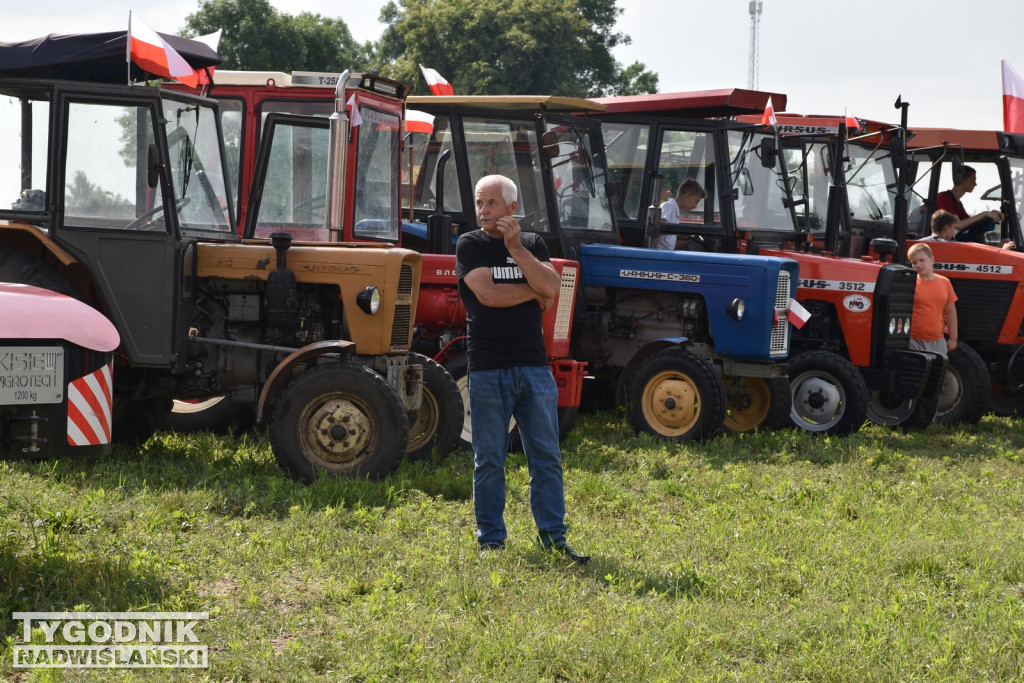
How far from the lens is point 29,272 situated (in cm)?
742

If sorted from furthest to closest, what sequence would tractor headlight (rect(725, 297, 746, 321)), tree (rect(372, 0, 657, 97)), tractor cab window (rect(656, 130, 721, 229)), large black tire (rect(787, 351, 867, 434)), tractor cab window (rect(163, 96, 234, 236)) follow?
1. tree (rect(372, 0, 657, 97))
2. tractor cab window (rect(656, 130, 721, 229))
3. large black tire (rect(787, 351, 867, 434))
4. tractor headlight (rect(725, 297, 746, 321))
5. tractor cab window (rect(163, 96, 234, 236))

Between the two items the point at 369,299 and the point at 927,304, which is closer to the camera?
the point at 369,299

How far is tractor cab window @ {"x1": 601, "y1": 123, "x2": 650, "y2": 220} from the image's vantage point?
11.1m

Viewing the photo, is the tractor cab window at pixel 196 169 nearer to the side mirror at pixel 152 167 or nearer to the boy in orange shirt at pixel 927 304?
the side mirror at pixel 152 167

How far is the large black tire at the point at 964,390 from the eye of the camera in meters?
12.0

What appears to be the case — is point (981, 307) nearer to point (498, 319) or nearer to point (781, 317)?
point (781, 317)

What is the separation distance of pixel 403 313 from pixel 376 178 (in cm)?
165

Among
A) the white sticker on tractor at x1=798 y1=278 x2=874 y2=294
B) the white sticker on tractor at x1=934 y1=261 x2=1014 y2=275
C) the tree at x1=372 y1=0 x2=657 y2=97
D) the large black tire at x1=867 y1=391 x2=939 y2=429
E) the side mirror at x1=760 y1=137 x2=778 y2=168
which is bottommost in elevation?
the large black tire at x1=867 y1=391 x2=939 y2=429

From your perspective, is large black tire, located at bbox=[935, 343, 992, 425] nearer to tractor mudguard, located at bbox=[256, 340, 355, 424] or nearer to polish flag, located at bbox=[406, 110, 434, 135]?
polish flag, located at bbox=[406, 110, 434, 135]

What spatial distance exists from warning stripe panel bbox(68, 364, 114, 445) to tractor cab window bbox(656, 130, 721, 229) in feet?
21.7

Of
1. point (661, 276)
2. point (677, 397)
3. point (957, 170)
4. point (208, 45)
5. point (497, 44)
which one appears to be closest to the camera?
point (208, 45)

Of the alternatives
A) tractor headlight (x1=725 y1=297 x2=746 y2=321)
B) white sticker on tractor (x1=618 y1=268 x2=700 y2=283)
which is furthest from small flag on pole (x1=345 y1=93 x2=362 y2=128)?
tractor headlight (x1=725 y1=297 x2=746 y2=321)

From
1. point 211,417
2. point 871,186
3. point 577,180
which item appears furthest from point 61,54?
point 871,186

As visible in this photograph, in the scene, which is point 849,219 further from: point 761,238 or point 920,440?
point 920,440
